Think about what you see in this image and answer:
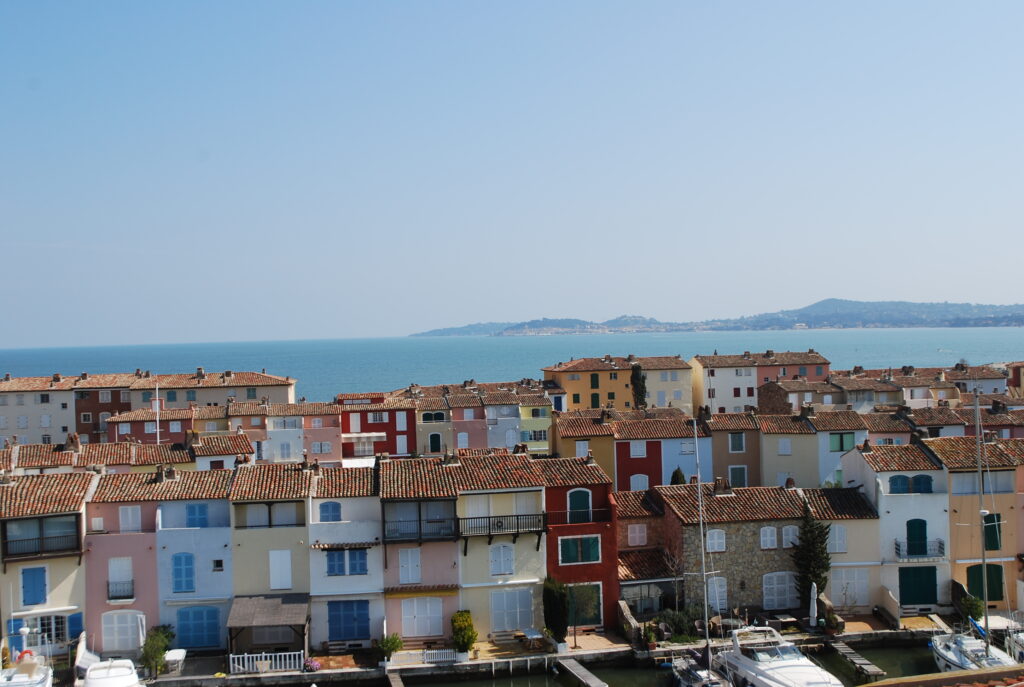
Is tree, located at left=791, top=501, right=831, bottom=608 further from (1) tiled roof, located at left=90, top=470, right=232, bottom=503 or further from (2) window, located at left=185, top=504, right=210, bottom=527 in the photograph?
(2) window, located at left=185, top=504, right=210, bottom=527

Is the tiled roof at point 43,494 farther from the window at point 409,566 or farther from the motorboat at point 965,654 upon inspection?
the motorboat at point 965,654

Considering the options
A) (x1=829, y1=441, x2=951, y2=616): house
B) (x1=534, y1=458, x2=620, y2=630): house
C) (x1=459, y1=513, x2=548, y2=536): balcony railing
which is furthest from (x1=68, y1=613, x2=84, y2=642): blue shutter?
(x1=829, y1=441, x2=951, y2=616): house

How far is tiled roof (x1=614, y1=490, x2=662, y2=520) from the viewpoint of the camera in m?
40.1

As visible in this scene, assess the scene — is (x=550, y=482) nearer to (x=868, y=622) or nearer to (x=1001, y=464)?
(x=868, y=622)

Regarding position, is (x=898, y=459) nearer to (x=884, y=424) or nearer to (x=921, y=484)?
(x=921, y=484)

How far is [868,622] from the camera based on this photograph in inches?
1460

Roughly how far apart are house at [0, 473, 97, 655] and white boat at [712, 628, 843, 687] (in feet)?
69.2

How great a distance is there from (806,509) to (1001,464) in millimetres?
7687

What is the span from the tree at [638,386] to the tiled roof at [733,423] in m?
27.7

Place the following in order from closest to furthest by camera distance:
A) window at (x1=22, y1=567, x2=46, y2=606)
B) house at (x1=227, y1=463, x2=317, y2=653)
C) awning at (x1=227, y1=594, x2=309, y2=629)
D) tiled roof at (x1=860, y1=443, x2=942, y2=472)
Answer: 1. awning at (x1=227, y1=594, x2=309, y2=629)
2. window at (x1=22, y1=567, x2=46, y2=606)
3. house at (x1=227, y1=463, x2=317, y2=653)
4. tiled roof at (x1=860, y1=443, x2=942, y2=472)

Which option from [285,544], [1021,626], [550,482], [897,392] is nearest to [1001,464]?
[1021,626]

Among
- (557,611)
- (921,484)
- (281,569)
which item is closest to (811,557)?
(921,484)

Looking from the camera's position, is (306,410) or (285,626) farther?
(306,410)

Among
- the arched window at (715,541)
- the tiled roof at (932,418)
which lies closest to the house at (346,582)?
the arched window at (715,541)
